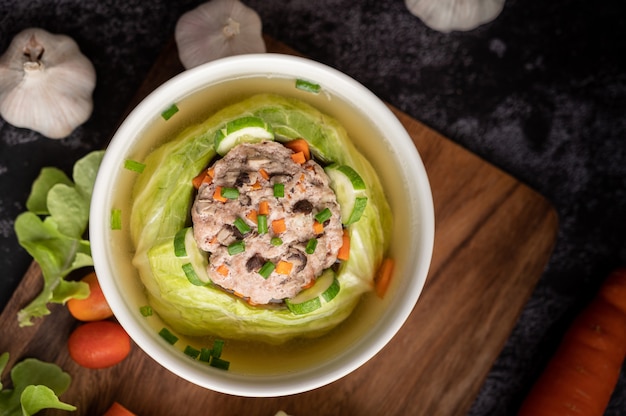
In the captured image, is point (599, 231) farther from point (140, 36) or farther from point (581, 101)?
point (140, 36)

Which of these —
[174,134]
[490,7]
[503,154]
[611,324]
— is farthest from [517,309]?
[174,134]

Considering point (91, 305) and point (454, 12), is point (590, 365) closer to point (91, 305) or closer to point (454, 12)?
point (454, 12)

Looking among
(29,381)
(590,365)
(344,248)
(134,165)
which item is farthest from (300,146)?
(590,365)

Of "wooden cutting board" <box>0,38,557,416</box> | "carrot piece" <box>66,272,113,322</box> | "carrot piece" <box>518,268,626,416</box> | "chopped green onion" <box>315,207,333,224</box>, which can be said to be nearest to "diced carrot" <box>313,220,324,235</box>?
"chopped green onion" <box>315,207,333,224</box>

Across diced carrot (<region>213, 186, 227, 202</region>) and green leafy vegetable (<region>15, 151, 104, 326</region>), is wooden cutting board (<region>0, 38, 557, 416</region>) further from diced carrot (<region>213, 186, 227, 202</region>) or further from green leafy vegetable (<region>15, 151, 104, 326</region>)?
diced carrot (<region>213, 186, 227, 202</region>)

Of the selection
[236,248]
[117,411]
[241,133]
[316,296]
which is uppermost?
[241,133]

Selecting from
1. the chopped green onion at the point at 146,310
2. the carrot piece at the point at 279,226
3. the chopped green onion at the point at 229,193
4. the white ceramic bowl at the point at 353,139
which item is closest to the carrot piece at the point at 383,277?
the white ceramic bowl at the point at 353,139

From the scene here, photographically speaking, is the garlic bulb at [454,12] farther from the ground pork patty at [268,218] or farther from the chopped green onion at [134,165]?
the chopped green onion at [134,165]
